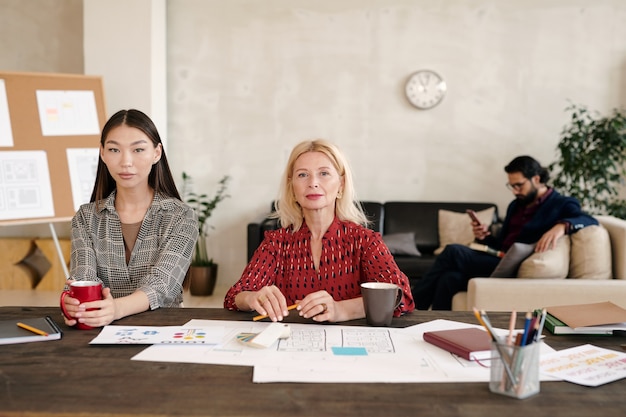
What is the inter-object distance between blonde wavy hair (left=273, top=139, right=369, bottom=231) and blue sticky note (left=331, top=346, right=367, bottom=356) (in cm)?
66

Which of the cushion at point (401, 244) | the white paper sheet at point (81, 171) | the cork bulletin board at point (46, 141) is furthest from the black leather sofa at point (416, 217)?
the cork bulletin board at point (46, 141)

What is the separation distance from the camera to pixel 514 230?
4039 mm

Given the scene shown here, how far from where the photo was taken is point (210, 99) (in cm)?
535

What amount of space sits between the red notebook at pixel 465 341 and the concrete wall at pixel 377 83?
156 inches

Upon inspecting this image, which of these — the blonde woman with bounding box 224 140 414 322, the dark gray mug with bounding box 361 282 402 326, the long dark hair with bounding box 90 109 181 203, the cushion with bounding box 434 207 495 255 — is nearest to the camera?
the dark gray mug with bounding box 361 282 402 326

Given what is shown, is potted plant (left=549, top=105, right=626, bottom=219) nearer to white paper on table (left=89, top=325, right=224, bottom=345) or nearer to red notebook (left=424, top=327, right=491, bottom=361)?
red notebook (left=424, top=327, right=491, bottom=361)

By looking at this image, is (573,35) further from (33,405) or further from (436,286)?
(33,405)

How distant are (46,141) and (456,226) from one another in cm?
298

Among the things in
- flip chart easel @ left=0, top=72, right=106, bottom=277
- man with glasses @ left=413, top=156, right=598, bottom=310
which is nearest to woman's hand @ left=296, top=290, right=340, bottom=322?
man with glasses @ left=413, top=156, right=598, bottom=310

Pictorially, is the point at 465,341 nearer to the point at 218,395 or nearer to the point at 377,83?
the point at 218,395

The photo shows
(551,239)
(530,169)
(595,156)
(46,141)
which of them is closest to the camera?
(551,239)

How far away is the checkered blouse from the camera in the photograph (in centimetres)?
188

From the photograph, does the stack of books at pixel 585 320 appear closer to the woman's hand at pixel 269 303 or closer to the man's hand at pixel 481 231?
the woman's hand at pixel 269 303

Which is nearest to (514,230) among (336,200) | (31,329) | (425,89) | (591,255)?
(591,255)
